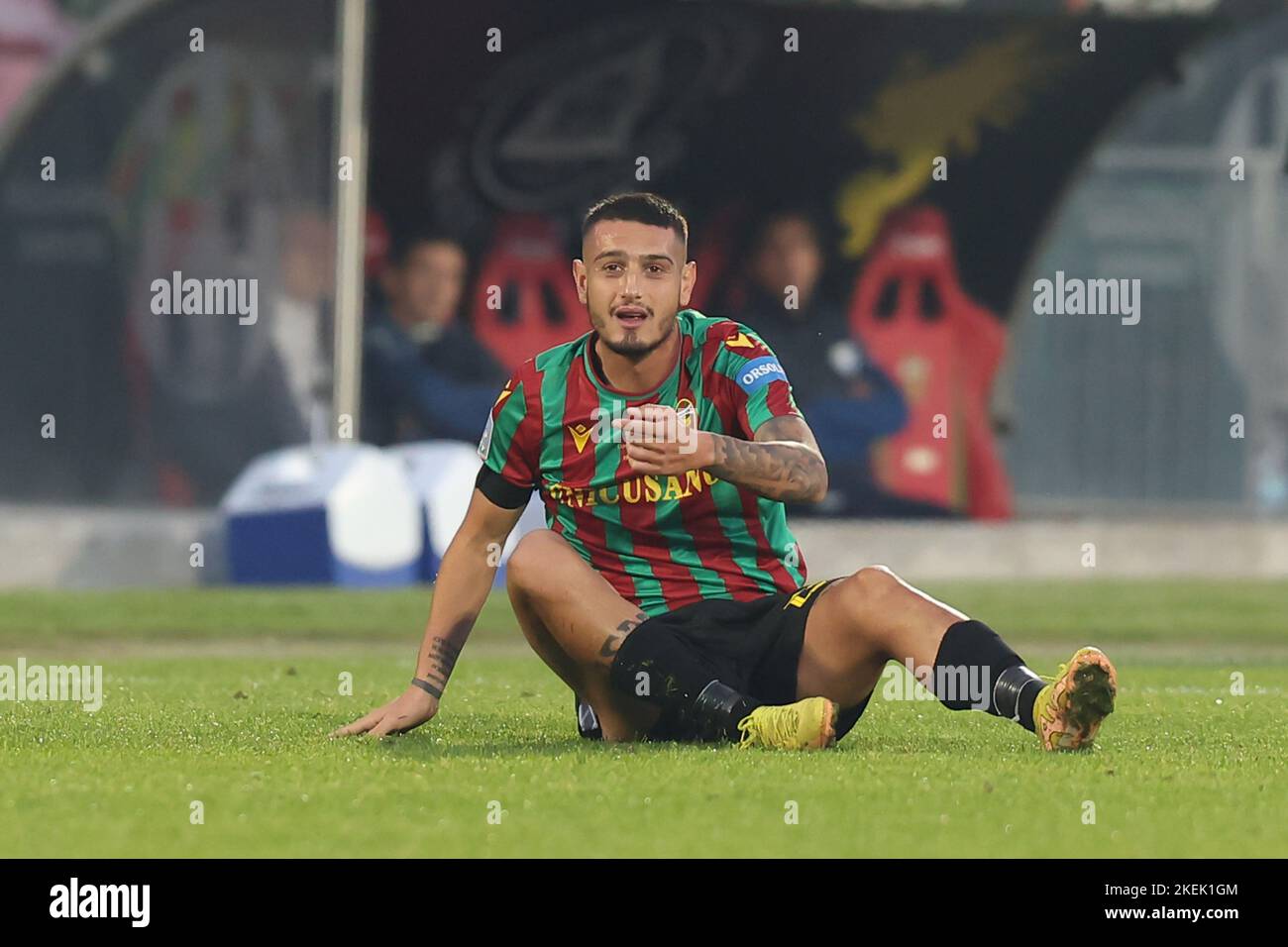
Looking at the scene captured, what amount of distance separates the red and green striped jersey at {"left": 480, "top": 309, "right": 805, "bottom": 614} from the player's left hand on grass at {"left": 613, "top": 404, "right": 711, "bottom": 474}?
69 cm

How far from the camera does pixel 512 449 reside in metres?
6.76

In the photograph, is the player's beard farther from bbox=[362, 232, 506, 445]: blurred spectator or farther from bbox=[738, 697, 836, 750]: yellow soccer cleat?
bbox=[362, 232, 506, 445]: blurred spectator

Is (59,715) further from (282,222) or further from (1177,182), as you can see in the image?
(1177,182)

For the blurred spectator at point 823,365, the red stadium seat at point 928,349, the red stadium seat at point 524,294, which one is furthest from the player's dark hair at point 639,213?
the red stadium seat at point 928,349

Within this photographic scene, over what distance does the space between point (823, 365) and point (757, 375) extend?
532 inches

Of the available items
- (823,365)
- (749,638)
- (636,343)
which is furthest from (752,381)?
(823,365)

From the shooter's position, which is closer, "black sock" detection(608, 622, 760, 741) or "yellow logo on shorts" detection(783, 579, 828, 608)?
"black sock" detection(608, 622, 760, 741)

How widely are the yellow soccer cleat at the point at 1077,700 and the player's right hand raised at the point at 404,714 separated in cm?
173

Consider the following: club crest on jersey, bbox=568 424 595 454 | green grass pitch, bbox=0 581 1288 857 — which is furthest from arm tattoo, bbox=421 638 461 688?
club crest on jersey, bbox=568 424 595 454

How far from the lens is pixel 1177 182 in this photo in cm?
2094

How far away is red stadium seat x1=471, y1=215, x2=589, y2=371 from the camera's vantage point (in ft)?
62.3

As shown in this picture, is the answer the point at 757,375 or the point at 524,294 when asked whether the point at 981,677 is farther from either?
the point at 524,294

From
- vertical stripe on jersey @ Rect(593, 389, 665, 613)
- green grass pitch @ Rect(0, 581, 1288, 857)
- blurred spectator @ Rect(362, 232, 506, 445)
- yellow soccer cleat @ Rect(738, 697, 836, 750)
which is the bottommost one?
green grass pitch @ Rect(0, 581, 1288, 857)
